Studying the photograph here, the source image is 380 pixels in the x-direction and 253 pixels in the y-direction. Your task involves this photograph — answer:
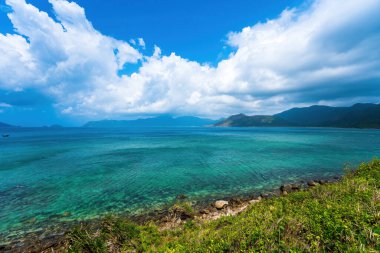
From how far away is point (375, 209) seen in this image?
26.3 ft

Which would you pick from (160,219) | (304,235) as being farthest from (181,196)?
(304,235)

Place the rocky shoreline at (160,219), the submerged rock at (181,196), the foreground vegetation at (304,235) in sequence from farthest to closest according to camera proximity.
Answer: the submerged rock at (181,196), the rocky shoreline at (160,219), the foreground vegetation at (304,235)

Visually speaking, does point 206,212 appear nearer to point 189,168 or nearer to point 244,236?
point 244,236

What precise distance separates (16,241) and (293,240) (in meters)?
21.9

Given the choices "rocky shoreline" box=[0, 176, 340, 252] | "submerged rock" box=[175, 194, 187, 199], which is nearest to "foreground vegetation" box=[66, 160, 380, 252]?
"rocky shoreline" box=[0, 176, 340, 252]

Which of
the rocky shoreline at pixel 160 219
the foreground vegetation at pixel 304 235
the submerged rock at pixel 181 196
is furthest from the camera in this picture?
the submerged rock at pixel 181 196

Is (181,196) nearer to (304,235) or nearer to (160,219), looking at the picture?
(160,219)

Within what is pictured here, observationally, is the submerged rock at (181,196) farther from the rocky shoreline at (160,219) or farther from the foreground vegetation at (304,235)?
the foreground vegetation at (304,235)

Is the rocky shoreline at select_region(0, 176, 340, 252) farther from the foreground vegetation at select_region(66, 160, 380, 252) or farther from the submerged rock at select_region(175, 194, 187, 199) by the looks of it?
the foreground vegetation at select_region(66, 160, 380, 252)

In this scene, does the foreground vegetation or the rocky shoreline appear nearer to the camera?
the foreground vegetation

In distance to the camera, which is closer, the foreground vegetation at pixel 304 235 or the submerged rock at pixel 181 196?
the foreground vegetation at pixel 304 235

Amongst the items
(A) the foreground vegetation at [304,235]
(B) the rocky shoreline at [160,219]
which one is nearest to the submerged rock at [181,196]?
(B) the rocky shoreline at [160,219]

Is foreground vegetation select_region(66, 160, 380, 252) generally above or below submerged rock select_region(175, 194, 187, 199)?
above

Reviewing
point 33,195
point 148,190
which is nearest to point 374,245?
point 148,190
